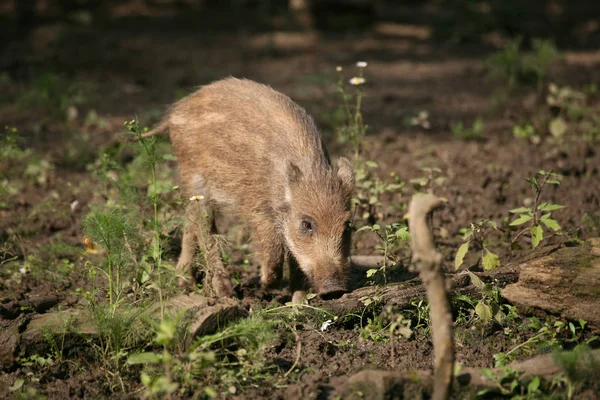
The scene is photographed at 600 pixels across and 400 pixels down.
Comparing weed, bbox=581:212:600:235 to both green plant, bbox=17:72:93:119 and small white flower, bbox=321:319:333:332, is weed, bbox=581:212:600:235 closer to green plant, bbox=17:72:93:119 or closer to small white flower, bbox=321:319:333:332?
small white flower, bbox=321:319:333:332

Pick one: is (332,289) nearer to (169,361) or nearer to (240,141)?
(240,141)

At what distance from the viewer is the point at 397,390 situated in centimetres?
348

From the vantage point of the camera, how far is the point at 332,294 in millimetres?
4645

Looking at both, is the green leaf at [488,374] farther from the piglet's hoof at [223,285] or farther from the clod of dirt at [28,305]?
the clod of dirt at [28,305]

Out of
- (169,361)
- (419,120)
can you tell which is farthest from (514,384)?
(419,120)

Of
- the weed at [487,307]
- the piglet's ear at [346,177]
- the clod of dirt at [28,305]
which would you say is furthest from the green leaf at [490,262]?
the clod of dirt at [28,305]

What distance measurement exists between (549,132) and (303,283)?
3700 millimetres

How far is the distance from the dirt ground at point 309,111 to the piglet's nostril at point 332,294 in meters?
0.25

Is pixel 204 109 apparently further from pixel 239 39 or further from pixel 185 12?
pixel 185 12

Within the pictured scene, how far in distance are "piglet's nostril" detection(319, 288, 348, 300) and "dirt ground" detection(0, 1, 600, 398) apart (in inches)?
9.7

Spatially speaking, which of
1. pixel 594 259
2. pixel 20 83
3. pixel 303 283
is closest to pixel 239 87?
pixel 303 283

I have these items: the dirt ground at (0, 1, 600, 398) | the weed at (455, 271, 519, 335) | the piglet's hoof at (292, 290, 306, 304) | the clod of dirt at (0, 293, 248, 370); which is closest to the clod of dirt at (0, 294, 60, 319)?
the dirt ground at (0, 1, 600, 398)

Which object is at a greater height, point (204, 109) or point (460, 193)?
point (204, 109)

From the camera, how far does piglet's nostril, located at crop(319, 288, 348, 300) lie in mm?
4598
